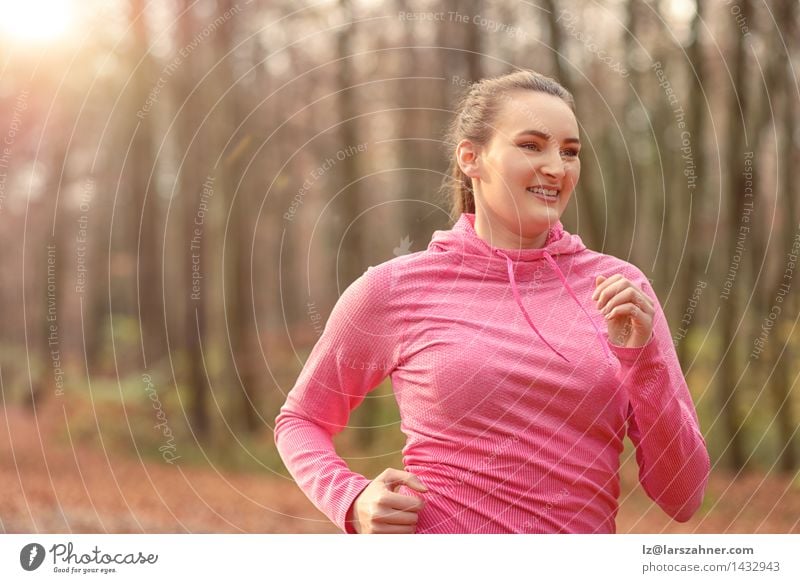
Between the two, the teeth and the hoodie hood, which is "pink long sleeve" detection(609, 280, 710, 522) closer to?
the hoodie hood

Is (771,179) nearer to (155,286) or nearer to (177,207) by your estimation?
(177,207)

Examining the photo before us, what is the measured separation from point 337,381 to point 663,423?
73cm

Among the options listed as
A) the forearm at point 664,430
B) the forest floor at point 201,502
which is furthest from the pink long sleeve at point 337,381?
the forest floor at point 201,502

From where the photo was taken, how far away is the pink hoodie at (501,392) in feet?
6.79

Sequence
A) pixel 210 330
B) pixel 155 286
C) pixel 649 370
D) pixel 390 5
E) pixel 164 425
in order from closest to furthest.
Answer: pixel 649 370, pixel 390 5, pixel 164 425, pixel 210 330, pixel 155 286

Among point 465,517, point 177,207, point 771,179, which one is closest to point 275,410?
point 177,207

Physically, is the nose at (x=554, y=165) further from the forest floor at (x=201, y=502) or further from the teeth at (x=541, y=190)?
the forest floor at (x=201, y=502)

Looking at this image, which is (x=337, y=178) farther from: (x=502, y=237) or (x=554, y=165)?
(x=554, y=165)

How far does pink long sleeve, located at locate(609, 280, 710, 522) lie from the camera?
6.63ft

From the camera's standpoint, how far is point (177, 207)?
438 inches

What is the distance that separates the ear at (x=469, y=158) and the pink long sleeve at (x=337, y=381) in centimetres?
35

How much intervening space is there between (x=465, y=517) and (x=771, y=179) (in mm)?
6760
